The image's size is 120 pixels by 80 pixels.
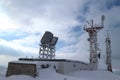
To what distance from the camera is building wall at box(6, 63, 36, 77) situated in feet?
153

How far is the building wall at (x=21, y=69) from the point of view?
4678cm

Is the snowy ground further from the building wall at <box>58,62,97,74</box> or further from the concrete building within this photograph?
the building wall at <box>58,62,97,74</box>

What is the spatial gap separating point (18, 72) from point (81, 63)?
18.0 m

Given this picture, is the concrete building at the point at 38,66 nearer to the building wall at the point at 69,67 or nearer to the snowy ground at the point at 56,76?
the building wall at the point at 69,67

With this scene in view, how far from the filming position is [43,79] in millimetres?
43500

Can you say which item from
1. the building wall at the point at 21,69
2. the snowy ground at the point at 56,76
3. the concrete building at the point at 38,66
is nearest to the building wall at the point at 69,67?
the concrete building at the point at 38,66

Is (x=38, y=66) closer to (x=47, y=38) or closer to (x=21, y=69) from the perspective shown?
(x=21, y=69)

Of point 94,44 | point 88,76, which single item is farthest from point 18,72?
point 94,44

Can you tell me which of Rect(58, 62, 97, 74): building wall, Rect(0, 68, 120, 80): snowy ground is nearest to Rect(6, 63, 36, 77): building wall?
Rect(0, 68, 120, 80): snowy ground

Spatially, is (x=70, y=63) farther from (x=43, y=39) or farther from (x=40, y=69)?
(x=43, y=39)

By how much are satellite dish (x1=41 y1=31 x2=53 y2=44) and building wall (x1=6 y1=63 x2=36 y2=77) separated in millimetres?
Result: 20780

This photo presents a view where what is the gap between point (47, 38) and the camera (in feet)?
229

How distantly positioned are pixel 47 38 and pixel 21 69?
23.0 meters

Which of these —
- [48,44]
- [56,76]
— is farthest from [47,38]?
[56,76]
